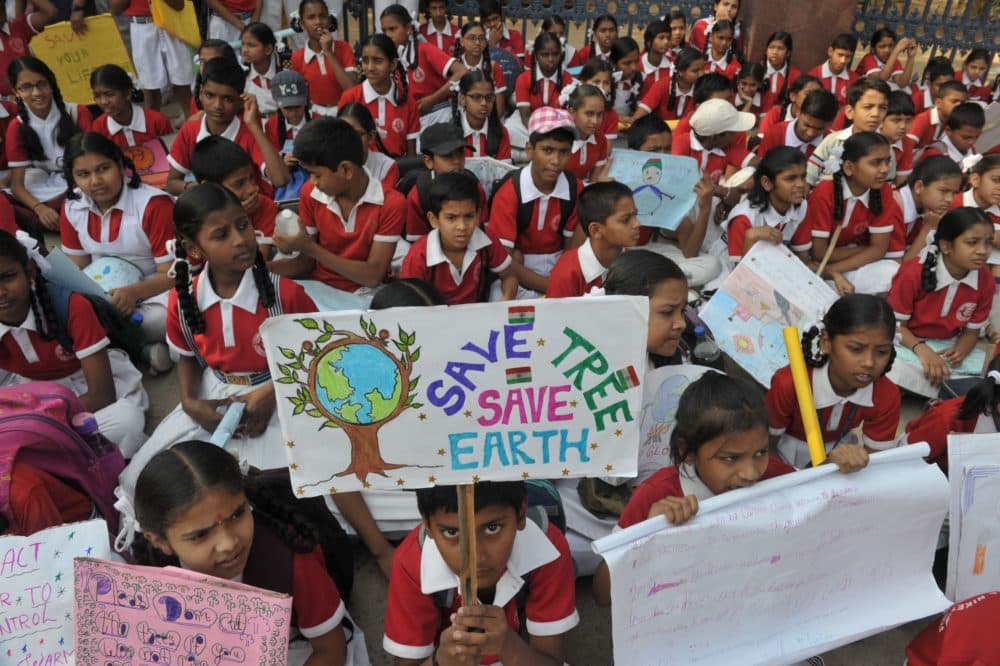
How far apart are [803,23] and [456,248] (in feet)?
18.7

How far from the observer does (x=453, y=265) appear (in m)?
3.51

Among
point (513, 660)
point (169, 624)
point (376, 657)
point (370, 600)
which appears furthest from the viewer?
point (370, 600)

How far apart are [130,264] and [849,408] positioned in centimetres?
342

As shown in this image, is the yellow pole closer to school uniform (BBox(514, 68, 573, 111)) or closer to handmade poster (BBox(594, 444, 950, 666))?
handmade poster (BBox(594, 444, 950, 666))

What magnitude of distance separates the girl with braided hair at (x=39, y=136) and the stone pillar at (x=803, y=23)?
6112 millimetres

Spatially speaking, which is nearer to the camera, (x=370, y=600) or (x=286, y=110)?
(x=370, y=600)

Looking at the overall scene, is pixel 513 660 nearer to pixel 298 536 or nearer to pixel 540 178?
pixel 298 536

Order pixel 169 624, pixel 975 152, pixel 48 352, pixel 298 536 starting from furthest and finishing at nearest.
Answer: pixel 975 152
pixel 48 352
pixel 298 536
pixel 169 624

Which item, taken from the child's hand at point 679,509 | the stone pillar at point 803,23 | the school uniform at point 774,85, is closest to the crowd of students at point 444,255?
the child's hand at point 679,509

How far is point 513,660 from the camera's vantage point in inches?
72.3

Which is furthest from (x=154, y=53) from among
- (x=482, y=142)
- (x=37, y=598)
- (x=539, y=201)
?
(x=37, y=598)

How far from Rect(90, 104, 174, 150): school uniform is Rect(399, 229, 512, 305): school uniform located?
8.63 feet

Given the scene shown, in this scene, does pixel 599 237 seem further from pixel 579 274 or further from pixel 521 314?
pixel 521 314

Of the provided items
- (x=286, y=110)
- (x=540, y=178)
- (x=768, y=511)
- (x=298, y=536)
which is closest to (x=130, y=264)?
(x=286, y=110)
